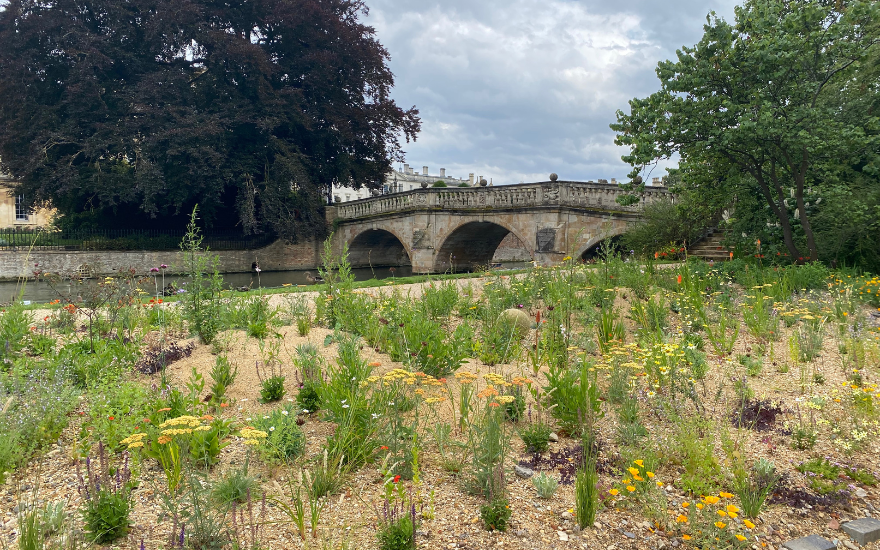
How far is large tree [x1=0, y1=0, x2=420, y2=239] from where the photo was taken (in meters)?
20.7

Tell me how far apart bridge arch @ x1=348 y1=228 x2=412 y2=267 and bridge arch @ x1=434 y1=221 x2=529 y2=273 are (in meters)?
3.28

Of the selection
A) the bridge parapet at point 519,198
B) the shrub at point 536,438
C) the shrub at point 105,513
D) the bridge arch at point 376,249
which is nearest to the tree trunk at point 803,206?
the bridge parapet at point 519,198

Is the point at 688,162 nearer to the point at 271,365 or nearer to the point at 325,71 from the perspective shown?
the point at 271,365

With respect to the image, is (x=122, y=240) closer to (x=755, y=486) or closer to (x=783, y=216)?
(x=783, y=216)

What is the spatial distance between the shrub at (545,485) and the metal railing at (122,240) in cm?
2422

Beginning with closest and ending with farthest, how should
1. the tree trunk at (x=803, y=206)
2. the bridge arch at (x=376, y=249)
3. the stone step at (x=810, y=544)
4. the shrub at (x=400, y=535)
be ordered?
the shrub at (x=400, y=535) → the stone step at (x=810, y=544) → the tree trunk at (x=803, y=206) → the bridge arch at (x=376, y=249)

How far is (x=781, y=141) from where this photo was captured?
9.25 m

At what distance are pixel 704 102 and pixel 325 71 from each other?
60.7 feet

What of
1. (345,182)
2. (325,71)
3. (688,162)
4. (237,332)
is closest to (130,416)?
(237,332)

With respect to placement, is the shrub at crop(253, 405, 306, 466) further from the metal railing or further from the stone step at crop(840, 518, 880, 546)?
the metal railing

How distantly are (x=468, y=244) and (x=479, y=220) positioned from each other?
338 centimetres

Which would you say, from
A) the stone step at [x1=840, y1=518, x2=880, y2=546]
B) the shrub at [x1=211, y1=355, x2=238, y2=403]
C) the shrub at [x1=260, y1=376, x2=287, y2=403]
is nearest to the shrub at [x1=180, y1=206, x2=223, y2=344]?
the shrub at [x1=211, y1=355, x2=238, y2=403]

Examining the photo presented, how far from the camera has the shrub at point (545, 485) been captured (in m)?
2.95

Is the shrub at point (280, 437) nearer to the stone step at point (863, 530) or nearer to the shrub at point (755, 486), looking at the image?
the shrub at point (755, 486)
